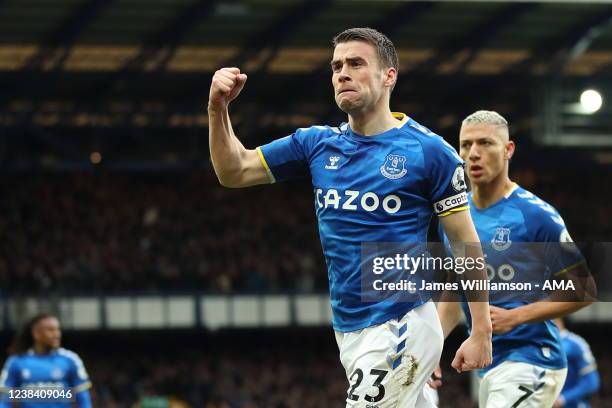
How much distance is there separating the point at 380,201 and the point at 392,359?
2.20ft

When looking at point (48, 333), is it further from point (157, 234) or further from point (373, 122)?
point (157, 234)

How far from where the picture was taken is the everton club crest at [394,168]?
18.5 ft

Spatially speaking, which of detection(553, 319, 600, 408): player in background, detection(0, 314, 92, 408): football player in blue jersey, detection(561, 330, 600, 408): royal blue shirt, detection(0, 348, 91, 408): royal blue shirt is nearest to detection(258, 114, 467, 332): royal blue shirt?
detection(0, 314, 92, 408): football player in blue jersey

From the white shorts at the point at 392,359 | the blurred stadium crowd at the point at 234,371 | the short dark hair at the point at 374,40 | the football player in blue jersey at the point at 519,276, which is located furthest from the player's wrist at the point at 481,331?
the blurred stadium crowd at the point at 234,371

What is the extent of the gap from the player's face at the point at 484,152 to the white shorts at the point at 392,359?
78.1 inches

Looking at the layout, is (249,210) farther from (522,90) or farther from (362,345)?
(362,345)

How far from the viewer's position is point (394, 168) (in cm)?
564

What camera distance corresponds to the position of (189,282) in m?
34.8

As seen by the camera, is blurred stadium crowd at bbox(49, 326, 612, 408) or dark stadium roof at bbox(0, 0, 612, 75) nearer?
dark stadium roof at bbox(0, 0, 612, 75)

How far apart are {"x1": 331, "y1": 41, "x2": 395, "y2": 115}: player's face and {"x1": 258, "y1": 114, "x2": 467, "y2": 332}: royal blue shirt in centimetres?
22

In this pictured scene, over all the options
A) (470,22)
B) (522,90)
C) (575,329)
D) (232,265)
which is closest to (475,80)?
(522,90)

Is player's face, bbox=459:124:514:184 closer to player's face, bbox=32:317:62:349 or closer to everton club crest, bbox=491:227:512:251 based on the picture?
everton club crest, bbox=491:227:512:251

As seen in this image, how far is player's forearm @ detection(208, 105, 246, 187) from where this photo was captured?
5.63m

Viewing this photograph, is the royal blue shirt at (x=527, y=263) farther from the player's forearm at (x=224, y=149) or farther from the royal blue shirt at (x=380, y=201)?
the player's forearm at (x=224, y=149)
